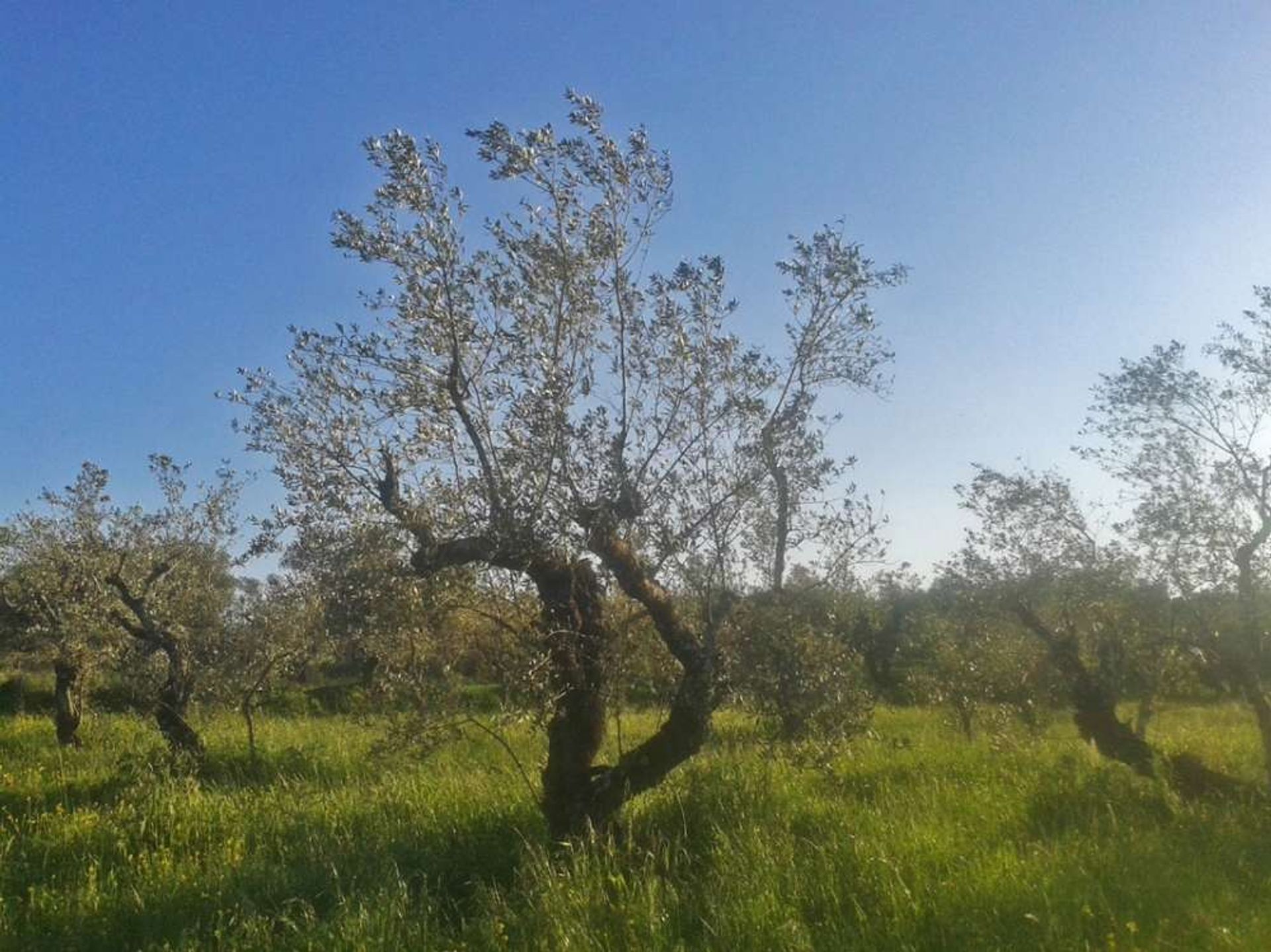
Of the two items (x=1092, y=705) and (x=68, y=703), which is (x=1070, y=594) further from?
(x=68, y=703)

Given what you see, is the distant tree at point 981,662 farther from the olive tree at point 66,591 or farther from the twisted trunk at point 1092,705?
the olive tree at point 66,591

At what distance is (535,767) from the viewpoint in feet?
48.8

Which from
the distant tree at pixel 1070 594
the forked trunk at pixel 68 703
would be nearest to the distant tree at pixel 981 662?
the distant tree at pixel 1070 594

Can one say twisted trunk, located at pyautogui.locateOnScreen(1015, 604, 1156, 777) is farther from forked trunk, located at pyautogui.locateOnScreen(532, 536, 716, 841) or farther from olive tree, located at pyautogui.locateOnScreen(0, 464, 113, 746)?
olive tree, located at pyautogui.locateOnScreen(0, 464, 113, 746)

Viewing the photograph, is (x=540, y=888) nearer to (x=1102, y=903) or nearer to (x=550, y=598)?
(x=550, y=598)

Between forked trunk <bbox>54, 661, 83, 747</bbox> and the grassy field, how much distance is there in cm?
579

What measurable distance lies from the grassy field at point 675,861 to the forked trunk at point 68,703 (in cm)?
579

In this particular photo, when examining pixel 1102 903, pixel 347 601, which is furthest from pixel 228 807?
pixel 1102 903

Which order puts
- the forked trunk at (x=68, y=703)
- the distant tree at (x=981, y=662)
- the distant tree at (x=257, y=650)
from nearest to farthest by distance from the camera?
the distant tree at (x=981, y=662) < the distant tree at (x=257, y=650) < the forked trunk at (x=68, y=703)

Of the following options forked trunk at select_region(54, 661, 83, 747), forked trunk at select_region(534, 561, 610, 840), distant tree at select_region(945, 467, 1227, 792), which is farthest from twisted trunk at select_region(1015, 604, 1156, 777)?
forked trunk at select_region(54, 661, 83, 747)

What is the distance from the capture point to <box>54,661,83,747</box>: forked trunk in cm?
2105

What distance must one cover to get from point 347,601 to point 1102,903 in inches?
247

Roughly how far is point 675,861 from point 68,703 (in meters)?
16.7

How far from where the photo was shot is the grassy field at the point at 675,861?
25.2 feet
